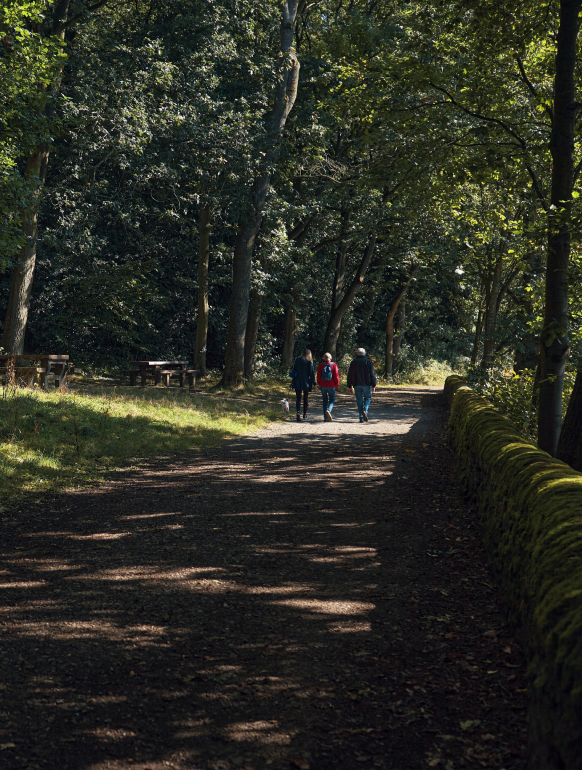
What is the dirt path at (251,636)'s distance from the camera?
11.1ft

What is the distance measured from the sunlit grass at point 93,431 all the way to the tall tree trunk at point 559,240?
19.1ft

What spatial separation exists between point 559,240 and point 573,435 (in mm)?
2294

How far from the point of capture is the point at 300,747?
3.36 metres

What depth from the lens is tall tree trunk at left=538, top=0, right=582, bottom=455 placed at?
8.08 meters

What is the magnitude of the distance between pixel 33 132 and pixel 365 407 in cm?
946

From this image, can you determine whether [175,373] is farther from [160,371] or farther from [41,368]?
[41,368]

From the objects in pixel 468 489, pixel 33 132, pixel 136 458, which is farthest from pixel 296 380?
pixel 468 489

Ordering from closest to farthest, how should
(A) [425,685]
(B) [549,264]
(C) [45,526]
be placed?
(A) [425,685] < (C) [45,526] < (B) [549,264]

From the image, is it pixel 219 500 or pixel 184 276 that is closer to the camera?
pixel 219 500

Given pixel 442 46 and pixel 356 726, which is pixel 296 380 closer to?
pixel 442 46

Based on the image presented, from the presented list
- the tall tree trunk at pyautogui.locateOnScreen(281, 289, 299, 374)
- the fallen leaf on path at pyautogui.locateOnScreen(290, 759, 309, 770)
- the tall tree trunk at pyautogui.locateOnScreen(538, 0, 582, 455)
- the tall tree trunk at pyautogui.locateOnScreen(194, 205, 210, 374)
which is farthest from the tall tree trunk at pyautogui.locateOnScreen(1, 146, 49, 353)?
the fallen leaf on path at pyautogui.locateOnScreen(290, 759, 309, 770)

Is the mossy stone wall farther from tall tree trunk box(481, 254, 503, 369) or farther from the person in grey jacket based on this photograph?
tall tree trunk box(481, 254, 503, 369)

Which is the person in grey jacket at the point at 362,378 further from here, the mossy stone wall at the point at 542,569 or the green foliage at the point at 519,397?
the mossy stone wall at the point at 542,569

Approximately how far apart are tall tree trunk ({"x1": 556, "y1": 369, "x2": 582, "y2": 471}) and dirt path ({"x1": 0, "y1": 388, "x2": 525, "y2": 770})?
121 cm
